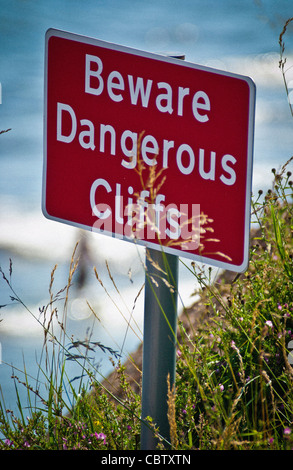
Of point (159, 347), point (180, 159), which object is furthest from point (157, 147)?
point (159, 347)

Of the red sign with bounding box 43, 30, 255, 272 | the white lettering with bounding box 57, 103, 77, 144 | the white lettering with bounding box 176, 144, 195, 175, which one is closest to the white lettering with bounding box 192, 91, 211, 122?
the red sign with bounding box 43, 30, 255, 272

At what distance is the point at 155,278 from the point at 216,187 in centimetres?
42

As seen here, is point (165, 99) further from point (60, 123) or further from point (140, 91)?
point (60, 123)

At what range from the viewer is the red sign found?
175 cm

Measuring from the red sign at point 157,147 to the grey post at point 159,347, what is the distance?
0.15 metres

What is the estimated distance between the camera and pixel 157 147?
5.86 feet

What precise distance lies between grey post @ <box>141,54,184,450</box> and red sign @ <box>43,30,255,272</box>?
0.15 m

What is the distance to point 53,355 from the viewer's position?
2.36m

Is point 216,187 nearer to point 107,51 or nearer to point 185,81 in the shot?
point 185,81

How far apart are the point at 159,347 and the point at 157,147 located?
2.47 feet

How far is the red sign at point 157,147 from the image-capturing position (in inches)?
68.9

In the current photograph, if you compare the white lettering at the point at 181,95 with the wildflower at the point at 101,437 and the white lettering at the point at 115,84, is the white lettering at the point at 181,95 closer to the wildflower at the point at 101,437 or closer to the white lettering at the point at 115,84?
the white lettering at the point at 115,84

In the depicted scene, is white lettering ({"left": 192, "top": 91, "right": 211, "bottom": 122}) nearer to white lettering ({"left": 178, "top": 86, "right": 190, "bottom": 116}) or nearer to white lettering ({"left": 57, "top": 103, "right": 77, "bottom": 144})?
white lettering ({"left": 178, "top": 86, "right": 190, "bottom": 116})
